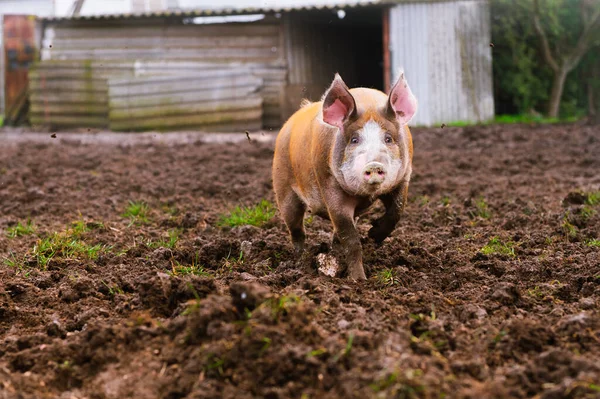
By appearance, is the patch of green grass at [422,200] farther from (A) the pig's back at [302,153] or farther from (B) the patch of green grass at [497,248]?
(A) the pig's back at [302,153]

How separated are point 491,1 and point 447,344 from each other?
582 inches

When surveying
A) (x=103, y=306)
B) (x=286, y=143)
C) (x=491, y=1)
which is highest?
(x=491, y=1)

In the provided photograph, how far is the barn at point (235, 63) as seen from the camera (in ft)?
51.1

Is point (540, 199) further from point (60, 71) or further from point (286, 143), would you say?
point (60, 71)

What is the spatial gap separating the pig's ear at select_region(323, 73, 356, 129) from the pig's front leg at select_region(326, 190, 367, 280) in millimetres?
434

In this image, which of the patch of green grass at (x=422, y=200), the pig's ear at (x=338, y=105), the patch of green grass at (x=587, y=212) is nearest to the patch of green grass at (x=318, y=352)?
the pig's ear at (x=338, y=105)

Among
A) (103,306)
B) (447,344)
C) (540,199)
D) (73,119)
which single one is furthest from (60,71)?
(447,344)

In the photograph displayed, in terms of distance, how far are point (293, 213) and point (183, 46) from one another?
12553mm

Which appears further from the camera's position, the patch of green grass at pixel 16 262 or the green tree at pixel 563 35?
the green tree at pixel 563 35

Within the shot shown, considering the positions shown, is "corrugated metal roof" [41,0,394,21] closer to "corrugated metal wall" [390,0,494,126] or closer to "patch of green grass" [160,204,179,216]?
"corrugated metal wall" [390,0,494,126]

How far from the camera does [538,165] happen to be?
9367 millimetres

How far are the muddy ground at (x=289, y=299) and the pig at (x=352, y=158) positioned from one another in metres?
0.32

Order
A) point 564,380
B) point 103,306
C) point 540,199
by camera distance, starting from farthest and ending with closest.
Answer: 1. point 540,199
2. point 103,306
3. point 564,380

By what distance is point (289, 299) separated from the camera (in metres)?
3.21
